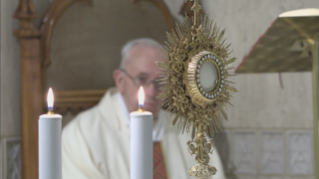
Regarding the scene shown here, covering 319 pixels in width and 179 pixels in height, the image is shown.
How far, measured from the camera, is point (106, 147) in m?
2.29

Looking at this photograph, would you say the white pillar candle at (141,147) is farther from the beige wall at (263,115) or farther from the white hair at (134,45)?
the beige wall at (263,115)

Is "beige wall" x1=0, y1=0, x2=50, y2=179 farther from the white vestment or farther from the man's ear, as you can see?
the man's ear

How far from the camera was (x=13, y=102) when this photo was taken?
236 centimetres

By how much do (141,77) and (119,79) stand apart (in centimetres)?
14

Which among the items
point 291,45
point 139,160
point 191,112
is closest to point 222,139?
point 291,45

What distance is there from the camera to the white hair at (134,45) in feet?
8.25

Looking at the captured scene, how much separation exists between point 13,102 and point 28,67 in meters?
0.19

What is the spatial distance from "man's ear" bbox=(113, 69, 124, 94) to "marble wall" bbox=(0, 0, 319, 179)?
1.67 ft

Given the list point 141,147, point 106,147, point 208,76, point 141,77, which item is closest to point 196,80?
point 208,76

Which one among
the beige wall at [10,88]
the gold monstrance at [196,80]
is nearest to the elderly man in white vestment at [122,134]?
the beige wall at [10,88]

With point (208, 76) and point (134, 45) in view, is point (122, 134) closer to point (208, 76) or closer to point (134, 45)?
point (134, 45)

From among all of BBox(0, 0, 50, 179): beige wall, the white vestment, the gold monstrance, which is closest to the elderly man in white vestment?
the white vestment

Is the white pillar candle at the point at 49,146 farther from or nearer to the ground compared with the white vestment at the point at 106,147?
farther from the ground

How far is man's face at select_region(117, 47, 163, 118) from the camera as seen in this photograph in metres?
2.41
